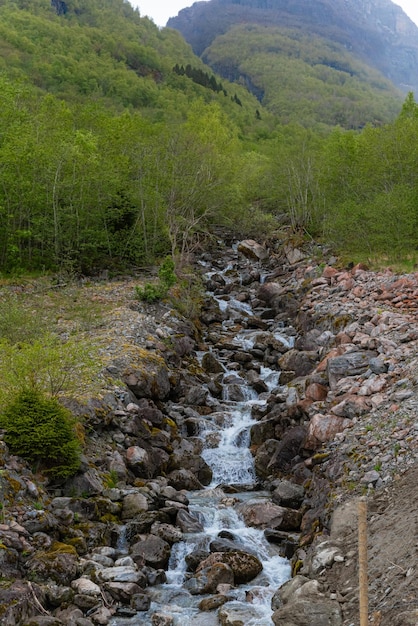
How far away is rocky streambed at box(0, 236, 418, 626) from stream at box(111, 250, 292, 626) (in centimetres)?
4

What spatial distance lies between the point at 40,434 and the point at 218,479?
638 cm

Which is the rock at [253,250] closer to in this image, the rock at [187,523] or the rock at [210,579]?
the rock at [187,523]

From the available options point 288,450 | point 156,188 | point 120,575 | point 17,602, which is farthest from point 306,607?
point 156,188

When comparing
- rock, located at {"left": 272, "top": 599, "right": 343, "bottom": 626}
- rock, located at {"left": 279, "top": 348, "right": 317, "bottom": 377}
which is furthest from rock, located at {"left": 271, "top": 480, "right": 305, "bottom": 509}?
rock, located at {"left": 279, "top": 348, "right": 317, "bottom": 377}

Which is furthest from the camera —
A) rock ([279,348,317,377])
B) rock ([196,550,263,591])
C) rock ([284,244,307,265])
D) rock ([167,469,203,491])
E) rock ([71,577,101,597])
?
rock ([284,244,307,265])

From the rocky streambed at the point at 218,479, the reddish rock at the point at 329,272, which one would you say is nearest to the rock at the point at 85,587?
the rocky streambed at the point at 218,479

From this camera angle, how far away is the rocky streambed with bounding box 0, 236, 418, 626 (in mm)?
9500

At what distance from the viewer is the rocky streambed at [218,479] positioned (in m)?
9.50

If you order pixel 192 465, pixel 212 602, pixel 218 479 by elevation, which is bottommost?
pixel 218 479

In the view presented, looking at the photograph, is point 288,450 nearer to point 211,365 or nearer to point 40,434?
point 40,434

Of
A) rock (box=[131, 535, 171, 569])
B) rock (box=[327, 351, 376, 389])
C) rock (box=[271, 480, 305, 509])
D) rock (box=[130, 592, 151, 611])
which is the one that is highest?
rock (box=[327, 351, 376, 389])

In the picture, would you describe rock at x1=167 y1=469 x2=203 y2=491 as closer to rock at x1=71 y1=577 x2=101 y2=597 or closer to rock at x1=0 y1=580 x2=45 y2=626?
rock at x1=71 y1=577 x2=101 y2=597

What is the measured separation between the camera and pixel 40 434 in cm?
1179

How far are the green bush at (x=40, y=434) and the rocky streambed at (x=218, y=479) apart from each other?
1.18ft
